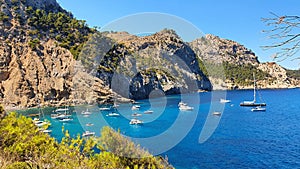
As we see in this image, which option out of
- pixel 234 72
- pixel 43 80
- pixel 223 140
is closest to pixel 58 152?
pixel 223 140

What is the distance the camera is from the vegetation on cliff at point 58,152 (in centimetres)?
584

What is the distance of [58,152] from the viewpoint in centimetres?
675

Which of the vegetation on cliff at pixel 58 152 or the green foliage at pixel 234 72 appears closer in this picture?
the vegetation on cliff at pixel 58 152

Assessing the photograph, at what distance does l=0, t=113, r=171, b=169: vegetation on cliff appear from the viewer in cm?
584

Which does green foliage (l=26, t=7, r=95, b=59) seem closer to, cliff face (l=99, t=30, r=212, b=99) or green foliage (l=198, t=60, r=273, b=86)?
cliff face (l=99, t=30, r=212, b=99)

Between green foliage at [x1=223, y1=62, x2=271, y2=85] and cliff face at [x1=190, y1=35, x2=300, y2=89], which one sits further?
green foliage at [x1=223, y1=62, x2=271, y2=85]

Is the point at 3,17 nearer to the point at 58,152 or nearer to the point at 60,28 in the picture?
the point at 60,28

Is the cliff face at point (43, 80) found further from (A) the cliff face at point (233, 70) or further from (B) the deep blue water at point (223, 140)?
(A) the cliff face at point (233, 70)

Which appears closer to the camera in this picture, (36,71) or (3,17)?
(36,71)

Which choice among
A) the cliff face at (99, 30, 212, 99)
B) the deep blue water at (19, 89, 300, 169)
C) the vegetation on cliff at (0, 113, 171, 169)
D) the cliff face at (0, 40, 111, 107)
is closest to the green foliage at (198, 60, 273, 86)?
the cliff face at (99, 30, 212, 99)

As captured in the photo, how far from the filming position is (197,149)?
70.3ft

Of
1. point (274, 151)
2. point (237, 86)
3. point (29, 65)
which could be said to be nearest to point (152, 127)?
point (274, 151)

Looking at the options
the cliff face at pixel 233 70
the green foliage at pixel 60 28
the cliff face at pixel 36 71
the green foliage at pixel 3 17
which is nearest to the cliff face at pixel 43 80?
the cliff face at pixel 36 71

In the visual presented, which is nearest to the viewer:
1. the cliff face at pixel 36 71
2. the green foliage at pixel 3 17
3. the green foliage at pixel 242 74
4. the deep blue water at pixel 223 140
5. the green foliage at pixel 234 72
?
the deep blue water at pixel 223 140
